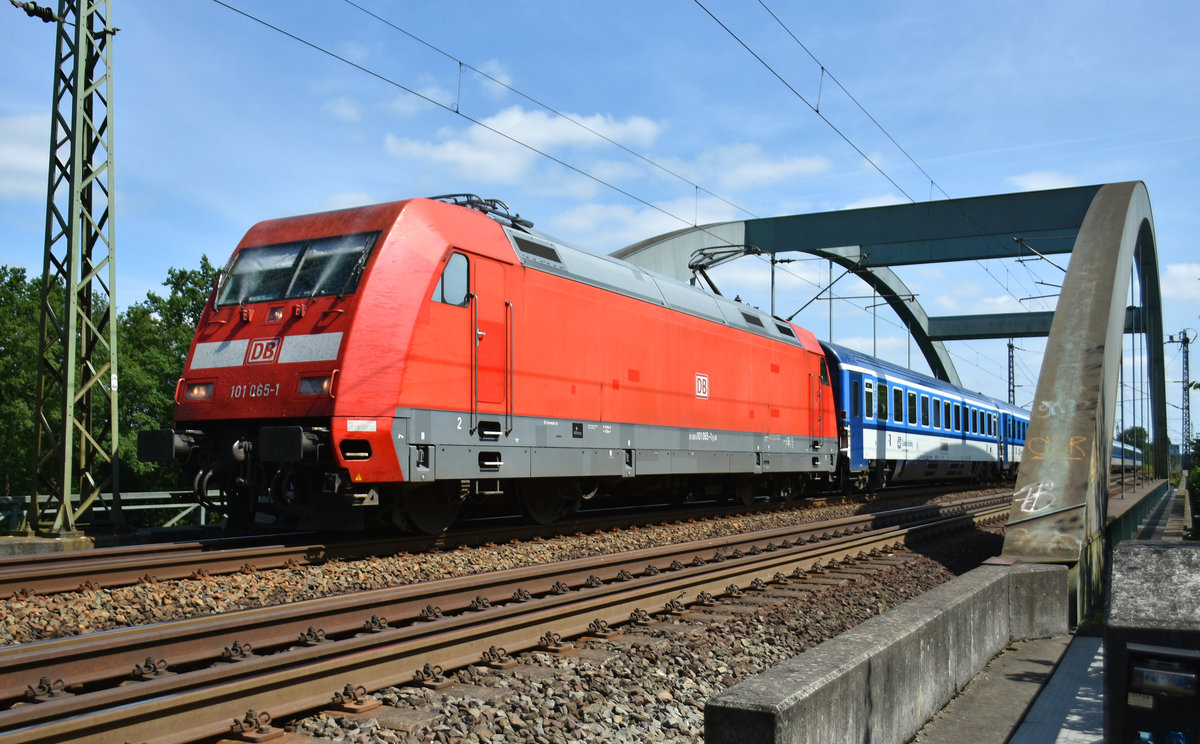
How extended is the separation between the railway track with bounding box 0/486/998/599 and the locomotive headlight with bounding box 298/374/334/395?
1.55 m

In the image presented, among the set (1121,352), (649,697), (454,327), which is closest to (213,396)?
(454,327)

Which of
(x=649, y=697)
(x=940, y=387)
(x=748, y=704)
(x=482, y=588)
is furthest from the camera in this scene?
(x=940, y=387)

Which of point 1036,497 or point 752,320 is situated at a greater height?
point 752,320

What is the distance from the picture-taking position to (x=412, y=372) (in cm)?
946

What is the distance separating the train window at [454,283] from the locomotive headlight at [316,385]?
1419mm

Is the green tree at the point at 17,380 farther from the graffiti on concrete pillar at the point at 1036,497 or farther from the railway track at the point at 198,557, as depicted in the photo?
the graffiti on concrete pillar at the point at 1036,497

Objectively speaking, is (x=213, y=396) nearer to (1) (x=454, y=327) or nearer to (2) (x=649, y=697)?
(1) (x=454, y=327)

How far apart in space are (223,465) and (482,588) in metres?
4.03

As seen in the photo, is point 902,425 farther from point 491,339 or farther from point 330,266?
point 330,266

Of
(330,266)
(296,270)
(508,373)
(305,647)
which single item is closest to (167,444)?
(296,270)

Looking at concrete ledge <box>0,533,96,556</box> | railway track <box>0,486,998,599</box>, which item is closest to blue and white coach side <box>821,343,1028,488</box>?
railway track <box>0,486,998,599</box>

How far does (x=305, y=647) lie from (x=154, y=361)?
138 feet

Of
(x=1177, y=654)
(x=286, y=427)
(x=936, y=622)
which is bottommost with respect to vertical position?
(x=936, y=622)

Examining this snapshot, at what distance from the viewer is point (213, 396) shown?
1016 centimetres
